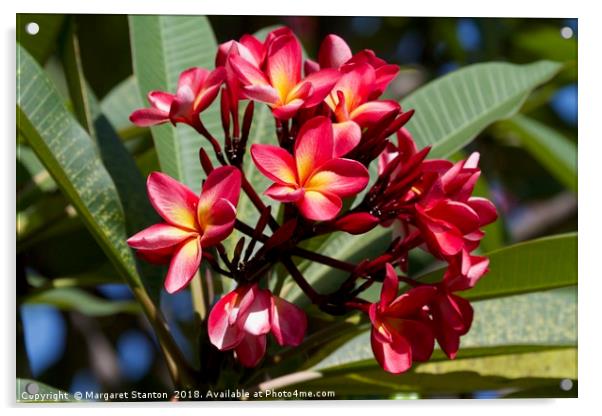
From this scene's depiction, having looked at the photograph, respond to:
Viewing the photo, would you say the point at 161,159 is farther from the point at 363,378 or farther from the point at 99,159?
the point at 363,378

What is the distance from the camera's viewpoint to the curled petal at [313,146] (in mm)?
812

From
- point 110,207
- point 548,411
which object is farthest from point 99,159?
point 548,411

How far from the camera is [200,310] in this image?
101cm

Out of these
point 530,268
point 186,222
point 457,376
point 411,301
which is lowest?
point 457,376

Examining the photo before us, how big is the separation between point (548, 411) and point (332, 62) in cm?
57

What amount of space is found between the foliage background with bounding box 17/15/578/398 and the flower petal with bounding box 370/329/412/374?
255mm

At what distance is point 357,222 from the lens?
83 cm

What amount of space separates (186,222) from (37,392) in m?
0.38

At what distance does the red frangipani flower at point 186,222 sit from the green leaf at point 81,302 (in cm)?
50

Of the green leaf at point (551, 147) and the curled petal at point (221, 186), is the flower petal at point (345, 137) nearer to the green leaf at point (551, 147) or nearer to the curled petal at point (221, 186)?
the curled petal at point (221, 186)

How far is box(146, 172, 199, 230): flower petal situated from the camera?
817 mm

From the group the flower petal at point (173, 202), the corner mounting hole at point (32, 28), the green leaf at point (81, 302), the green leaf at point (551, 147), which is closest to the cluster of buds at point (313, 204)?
the flower petal at point (173, 202)

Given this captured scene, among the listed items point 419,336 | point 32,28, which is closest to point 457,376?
point 419,336

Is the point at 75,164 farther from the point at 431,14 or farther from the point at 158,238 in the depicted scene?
the point at 431,14
